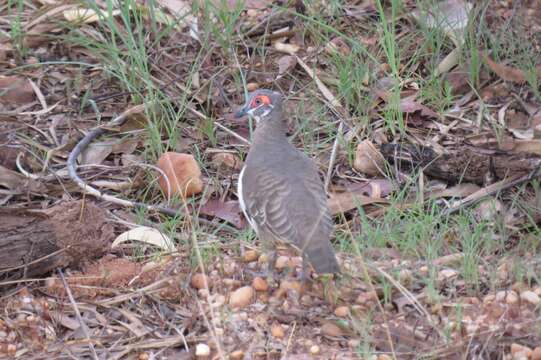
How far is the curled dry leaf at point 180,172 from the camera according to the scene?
6746 millimetres

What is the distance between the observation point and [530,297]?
17.0 ft

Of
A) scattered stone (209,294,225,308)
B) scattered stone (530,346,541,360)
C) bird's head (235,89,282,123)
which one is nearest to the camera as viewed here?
scattered stone (530,346,541,360)

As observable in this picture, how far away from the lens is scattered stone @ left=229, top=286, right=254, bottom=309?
5277 mm

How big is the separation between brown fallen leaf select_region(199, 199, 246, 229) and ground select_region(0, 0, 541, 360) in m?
0.02

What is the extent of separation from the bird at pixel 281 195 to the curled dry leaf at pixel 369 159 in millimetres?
1003

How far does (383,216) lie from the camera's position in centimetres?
652

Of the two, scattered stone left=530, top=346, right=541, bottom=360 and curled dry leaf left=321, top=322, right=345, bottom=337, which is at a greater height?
scattered stone left=530, top=346, right=541, bottom=360

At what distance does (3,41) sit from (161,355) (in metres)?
3.83

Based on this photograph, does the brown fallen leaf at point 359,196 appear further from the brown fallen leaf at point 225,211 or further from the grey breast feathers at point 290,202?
the grey breast feathers at point 290,202

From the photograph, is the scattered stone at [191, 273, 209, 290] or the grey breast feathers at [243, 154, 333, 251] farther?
the scattered stone at [191, 273, 209, 290]

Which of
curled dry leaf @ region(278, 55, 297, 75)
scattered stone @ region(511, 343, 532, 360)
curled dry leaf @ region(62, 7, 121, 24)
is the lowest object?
curled dry leaf @ region(278, 55, 297, 75)

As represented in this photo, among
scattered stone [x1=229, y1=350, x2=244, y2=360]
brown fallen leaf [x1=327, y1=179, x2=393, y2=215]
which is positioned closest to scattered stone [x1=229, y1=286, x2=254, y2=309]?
scattered stone [x1=229, y1=350, x2=244, y2=360]

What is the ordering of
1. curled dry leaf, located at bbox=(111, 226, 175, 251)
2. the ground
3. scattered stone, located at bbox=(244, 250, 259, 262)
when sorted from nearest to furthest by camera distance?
the ground
scattered stone, located at bbox=(244, 250, 259, 262)
curled dry leaf, located at bbox=(111, 226, 175, 251)

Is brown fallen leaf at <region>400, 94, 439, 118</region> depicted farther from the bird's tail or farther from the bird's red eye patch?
the bird's tail
